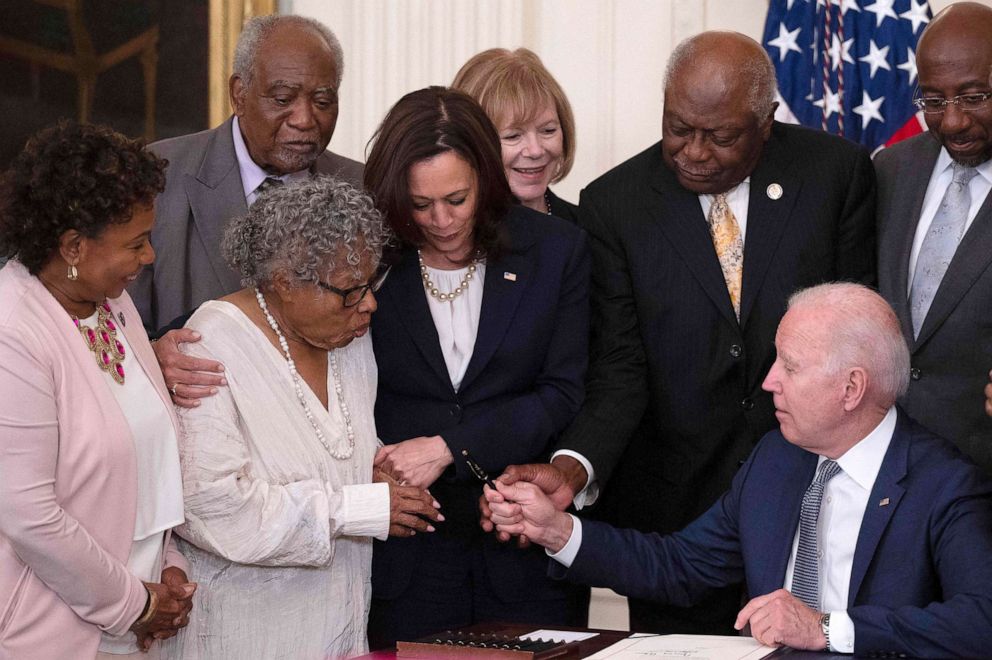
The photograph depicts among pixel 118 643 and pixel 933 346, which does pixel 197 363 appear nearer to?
pixel 118 643

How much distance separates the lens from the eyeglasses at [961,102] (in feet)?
12.7

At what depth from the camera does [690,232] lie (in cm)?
395

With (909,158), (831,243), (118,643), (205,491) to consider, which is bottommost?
(118,643)

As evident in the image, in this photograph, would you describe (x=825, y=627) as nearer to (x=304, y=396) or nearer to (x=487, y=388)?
(x=487, y=388)

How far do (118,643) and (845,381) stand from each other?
183 cm

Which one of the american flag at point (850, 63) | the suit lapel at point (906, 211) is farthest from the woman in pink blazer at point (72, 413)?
the american flag at point (850, 63)

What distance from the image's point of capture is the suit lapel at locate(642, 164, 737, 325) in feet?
12.8

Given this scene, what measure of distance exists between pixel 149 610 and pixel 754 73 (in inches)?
88.2

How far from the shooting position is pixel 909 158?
4.15 meters

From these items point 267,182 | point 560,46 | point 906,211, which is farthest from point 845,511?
point 560,46

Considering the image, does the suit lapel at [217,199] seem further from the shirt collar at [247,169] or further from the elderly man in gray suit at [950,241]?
the elderly man in gray suit at [950,241]

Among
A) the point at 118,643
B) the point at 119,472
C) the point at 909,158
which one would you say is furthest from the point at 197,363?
the point at 909,158

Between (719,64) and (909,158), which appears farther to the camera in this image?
(909,158)

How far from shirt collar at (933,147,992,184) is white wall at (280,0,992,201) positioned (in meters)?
2.15
